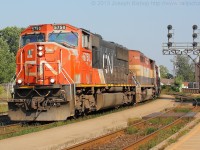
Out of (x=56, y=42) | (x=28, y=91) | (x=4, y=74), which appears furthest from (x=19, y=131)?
(x=4, y=74)

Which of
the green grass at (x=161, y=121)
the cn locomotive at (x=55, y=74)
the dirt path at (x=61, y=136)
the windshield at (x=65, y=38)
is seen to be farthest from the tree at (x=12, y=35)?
the dirt path at (x=61, y=136)

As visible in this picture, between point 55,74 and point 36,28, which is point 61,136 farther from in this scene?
point 36,28

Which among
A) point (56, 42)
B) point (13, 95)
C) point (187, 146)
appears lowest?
point (187, 146)

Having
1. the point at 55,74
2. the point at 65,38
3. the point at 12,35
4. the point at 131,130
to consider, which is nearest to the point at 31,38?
the point at 65,38

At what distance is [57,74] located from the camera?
1605 cm

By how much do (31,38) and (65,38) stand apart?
153cm

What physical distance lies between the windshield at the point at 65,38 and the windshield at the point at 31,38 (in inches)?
17.6

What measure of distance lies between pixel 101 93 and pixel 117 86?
3351mm

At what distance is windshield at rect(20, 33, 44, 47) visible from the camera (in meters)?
16.7

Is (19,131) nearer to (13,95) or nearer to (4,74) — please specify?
(13,95)

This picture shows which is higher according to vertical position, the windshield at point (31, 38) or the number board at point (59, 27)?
the number board at point (59, 27)

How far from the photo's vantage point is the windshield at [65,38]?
16688 millimetres

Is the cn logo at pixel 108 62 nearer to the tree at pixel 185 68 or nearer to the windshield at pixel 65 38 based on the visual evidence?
the windshield at pixel 65 38

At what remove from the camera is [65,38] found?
16875mm
